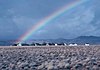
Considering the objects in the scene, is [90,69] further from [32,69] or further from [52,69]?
[32,69]

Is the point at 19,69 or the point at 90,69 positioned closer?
the point at 90,69

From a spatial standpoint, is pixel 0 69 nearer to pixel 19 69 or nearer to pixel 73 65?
pixel 19 69

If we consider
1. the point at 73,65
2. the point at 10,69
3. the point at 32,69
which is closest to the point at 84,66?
the point at 73,65

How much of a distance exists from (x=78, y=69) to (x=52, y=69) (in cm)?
238

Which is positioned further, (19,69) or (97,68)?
(19,69)

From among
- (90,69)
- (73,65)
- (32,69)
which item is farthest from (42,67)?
(90,69)

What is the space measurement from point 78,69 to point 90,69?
115 cm

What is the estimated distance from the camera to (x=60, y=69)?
82.0 feet

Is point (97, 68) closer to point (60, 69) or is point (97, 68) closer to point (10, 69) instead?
point (60, 69)

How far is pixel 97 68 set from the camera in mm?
24312

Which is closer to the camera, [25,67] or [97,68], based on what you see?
[97,68]

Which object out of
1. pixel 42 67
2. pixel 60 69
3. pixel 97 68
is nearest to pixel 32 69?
pixel 42 67

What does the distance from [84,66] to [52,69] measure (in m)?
3.28

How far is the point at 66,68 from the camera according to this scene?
82.8 ft
